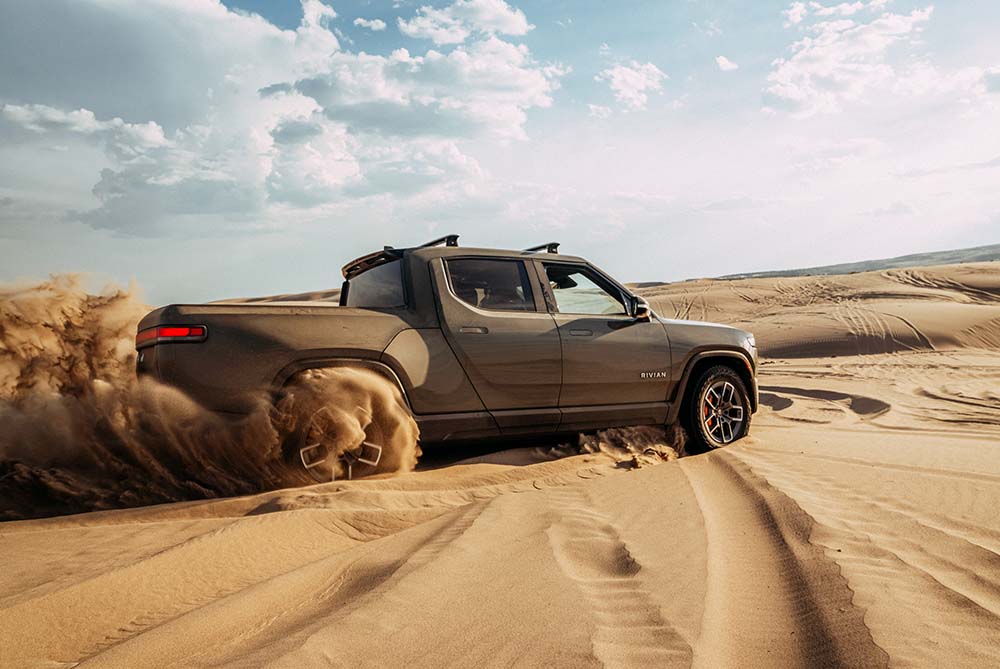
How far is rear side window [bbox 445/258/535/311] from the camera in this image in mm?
4840

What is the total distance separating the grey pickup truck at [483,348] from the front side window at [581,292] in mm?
12

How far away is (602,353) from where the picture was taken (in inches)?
204

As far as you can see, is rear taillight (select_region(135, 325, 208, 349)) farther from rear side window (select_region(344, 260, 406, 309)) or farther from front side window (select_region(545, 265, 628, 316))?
front side window (select_region(545, 265, 628, 316))

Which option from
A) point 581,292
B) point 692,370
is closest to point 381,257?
point 581,292

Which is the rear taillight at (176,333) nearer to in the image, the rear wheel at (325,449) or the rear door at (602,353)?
the rear wheel at (325,449)

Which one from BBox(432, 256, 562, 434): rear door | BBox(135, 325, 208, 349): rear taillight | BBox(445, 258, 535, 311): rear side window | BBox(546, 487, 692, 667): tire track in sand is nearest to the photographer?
BBox(546, 487, 692, 667): tire track in sand

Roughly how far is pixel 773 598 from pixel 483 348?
2687 millimetres

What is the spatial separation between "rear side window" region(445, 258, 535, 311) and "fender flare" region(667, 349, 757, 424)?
1540 millimetres

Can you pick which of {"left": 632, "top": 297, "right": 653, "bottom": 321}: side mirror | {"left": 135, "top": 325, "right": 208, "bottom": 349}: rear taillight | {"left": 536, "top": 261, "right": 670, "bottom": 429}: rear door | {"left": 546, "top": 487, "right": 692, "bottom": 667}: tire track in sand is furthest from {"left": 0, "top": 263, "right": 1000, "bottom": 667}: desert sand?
{"left": 632, "top": 297, "right": 653, "bottom": 321}: side mirror

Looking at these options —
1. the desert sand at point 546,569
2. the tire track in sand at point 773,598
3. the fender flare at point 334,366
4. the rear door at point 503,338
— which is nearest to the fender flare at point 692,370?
the desert sand at point 546,569

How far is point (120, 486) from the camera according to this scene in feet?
12.4

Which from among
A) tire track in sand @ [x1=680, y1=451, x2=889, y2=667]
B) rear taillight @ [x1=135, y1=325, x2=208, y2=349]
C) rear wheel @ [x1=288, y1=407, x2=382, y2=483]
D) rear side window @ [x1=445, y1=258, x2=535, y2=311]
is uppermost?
rear side window @ [x1=445, y1=258, x2=535, y2=311]

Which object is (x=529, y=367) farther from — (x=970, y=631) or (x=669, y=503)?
(x=970, y=631)

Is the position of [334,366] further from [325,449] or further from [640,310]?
[640,310]
